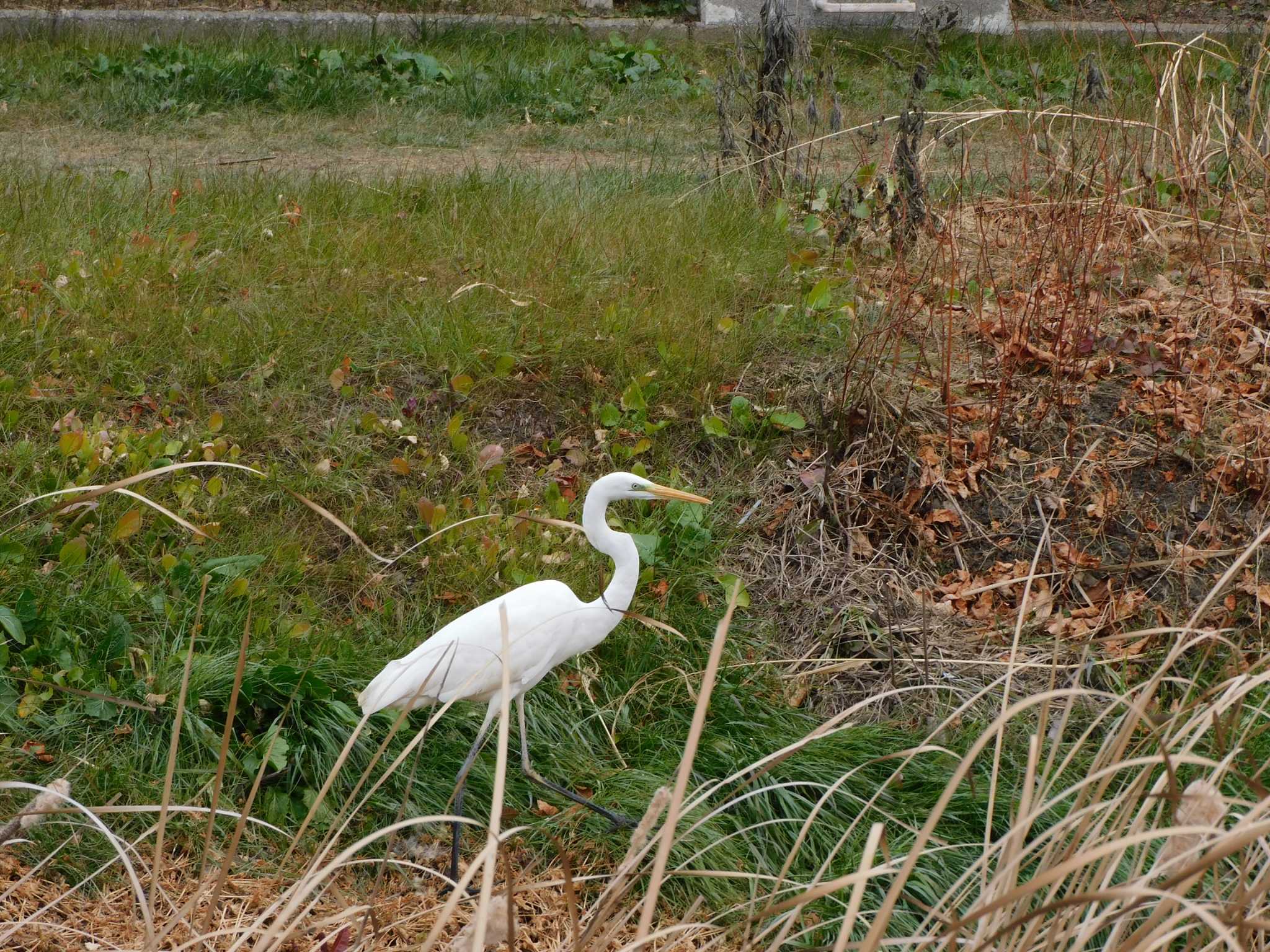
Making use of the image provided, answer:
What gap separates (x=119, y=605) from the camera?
310 cm

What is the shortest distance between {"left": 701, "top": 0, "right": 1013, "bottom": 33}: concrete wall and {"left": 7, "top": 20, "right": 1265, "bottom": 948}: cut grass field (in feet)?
11.6

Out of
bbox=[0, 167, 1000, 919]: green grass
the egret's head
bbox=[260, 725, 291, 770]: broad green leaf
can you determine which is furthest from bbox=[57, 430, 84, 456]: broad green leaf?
the egret's head

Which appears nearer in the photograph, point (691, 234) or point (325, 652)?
point (325, 652)

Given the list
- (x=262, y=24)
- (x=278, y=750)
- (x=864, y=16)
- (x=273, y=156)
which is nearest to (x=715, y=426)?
(x=278, y=750)

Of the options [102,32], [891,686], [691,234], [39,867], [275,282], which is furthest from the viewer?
[102,32]

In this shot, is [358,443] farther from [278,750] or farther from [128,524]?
[278,750]

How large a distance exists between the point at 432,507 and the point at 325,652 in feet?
1.77

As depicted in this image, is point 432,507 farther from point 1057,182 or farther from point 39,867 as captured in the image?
point 1057,182

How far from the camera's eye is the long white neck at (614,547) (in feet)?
9.29

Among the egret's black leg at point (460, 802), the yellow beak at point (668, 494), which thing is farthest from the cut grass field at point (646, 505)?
the yellow beak at point (668, 494)

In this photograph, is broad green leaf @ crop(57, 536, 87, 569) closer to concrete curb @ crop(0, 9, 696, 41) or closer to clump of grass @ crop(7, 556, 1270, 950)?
clump of grass @ crop(7, 556, 1270, 950)

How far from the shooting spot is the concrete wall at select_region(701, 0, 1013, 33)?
872 centimetres

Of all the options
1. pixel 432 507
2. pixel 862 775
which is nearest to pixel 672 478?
pixel 432 507

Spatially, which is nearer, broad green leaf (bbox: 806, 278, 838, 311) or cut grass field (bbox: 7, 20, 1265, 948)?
cut grass field (bbox: 7, 20, 1265, 948)
